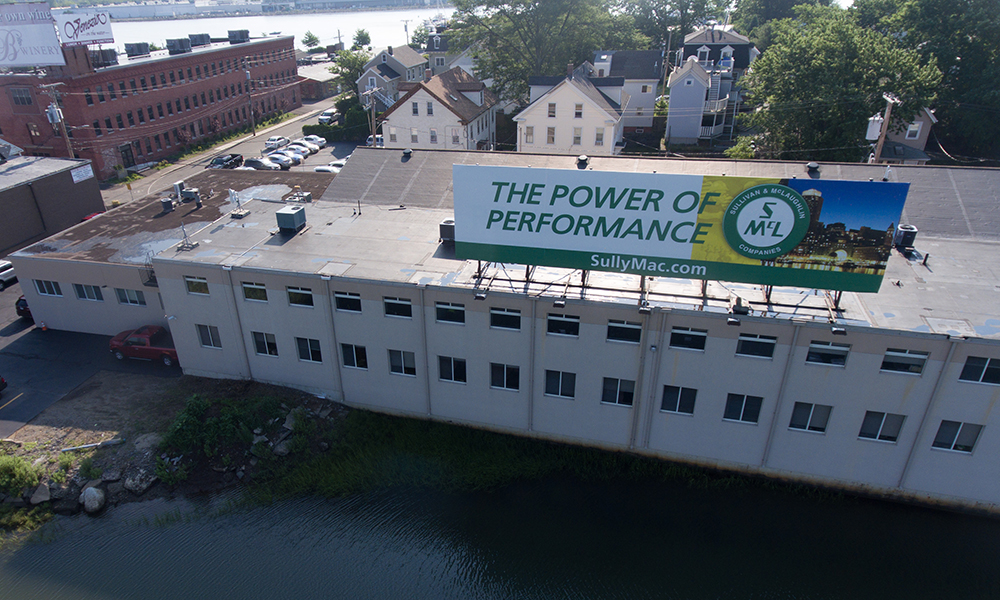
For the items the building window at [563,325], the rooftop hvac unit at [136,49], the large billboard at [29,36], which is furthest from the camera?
the rooftop hvac unit at [136,49]

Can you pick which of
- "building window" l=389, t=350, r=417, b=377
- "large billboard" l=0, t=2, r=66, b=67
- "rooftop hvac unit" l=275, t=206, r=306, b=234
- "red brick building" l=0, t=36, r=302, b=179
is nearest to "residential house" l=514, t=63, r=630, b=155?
"rooftop hvac unit" l=275, t=206, r=306, b=234

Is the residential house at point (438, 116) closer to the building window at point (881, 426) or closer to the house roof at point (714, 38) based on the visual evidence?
the building window at point (881, 426)

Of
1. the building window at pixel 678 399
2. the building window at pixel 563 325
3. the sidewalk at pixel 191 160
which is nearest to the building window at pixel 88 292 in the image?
the sidewalk at pixel 191 160

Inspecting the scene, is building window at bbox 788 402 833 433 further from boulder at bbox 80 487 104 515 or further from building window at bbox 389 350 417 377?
boulder at bbox 80 487 104 515

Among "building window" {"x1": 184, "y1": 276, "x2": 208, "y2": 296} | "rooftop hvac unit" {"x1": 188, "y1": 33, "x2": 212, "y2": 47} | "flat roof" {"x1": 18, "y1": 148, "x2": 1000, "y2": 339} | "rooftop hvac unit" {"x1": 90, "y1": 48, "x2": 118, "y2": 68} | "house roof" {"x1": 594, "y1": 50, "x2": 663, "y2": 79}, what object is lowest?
"building window" {"x1": 184, "y1": 276, "x2": 208, "y2": 296}

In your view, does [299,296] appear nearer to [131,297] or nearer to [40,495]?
[131,297]

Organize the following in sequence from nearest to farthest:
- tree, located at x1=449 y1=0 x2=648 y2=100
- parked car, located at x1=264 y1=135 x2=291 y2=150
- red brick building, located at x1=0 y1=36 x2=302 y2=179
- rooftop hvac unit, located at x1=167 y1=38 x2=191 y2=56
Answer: red brick building, located at x1=0 y1=36 x2=302 y2=179
rooftop hvac unit, located at x1=167 y1=38 x2=191 y2=56
parked car, located at x1=264 y1=135 x2=291 y2=150
tree, located at x1=449 y1=0 x2=648 y2=100
